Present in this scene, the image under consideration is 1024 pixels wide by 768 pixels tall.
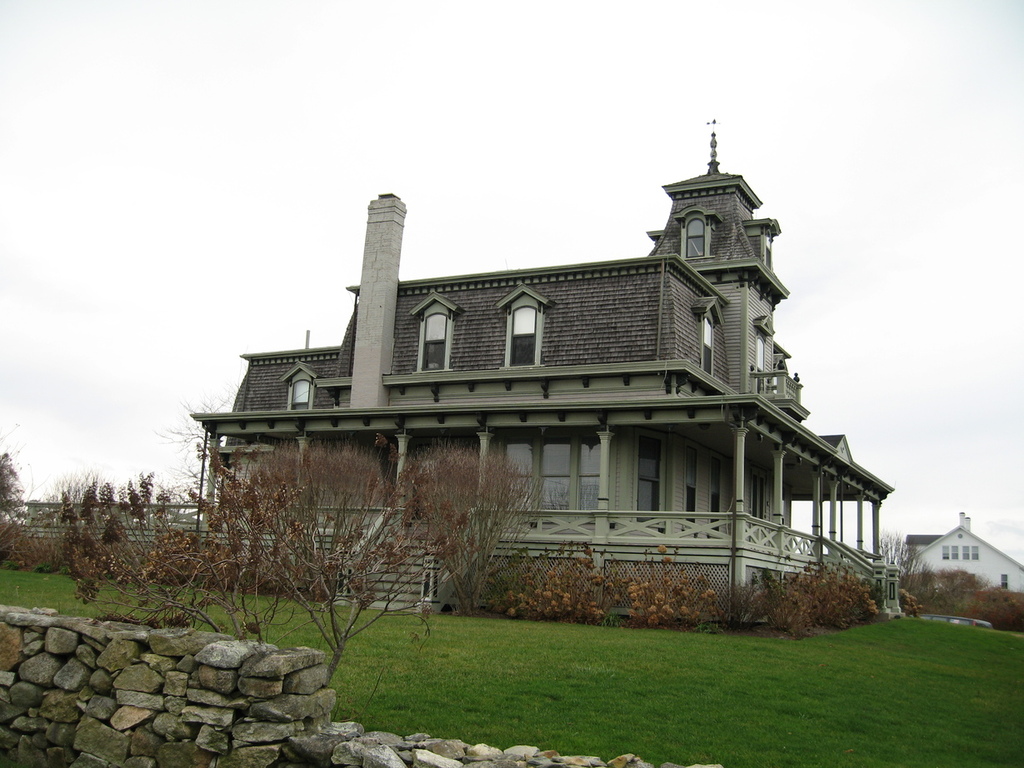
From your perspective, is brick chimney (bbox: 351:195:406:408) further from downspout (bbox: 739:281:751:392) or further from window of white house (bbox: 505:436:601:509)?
downspout (bbox: 739:281:751:392)

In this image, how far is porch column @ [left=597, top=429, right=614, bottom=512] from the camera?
1981 centimetres

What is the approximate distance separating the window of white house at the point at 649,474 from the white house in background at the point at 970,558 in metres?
58.3

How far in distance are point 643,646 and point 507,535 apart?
241 inches

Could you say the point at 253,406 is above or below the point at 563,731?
Answer: above

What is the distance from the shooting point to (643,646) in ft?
44.3

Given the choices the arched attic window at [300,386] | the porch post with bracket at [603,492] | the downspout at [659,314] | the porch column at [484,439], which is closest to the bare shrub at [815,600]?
the porch post with bracket at [603,492]

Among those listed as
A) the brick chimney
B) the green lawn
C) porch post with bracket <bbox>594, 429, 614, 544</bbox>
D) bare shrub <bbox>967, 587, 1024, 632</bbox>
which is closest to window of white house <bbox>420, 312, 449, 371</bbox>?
the brick chimney

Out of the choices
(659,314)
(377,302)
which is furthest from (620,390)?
(377,302)

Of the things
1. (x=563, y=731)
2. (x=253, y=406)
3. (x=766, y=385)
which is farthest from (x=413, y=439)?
(x=563, y=731)

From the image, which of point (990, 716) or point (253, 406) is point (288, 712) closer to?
point (990, 716)

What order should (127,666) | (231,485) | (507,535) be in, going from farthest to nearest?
1. (507,535)
2. (231,485)
3. (127,666)

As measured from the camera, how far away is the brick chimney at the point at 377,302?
82.7 ft

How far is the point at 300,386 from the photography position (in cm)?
2869

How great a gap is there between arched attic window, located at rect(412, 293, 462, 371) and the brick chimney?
931 mm
